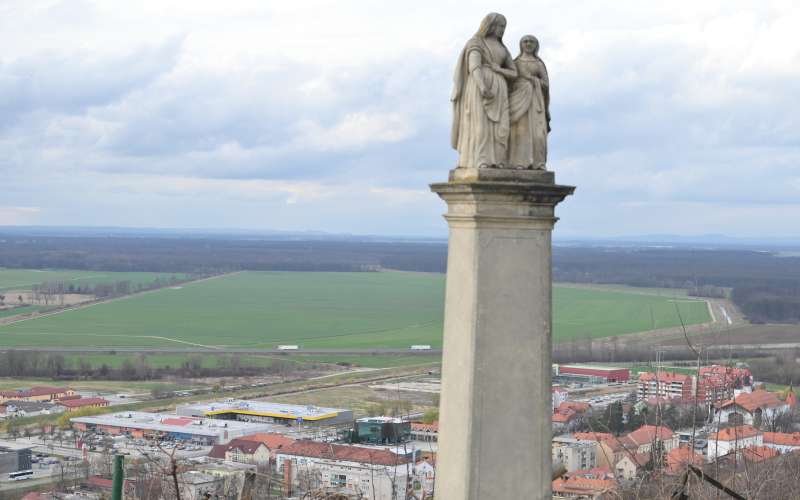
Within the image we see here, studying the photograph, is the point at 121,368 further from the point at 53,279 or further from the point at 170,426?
the point at 53,279

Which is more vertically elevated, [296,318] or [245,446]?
[245,446]

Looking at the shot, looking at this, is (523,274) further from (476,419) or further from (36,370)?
(36,370)

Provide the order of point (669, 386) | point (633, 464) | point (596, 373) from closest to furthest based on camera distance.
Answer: point (633, 464), point (669, 386), point (596, 373)

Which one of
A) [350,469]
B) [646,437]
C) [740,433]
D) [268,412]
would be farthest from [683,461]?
[268,412]

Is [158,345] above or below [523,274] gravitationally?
below

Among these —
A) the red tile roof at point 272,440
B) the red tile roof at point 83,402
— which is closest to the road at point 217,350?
the red tile roof at point 83,402

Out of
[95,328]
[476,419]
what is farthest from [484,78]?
[95,328]
